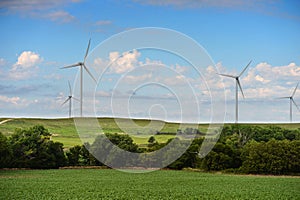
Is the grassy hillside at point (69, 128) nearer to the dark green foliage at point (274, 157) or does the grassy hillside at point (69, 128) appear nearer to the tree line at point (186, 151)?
the tree line at point (186, 151)

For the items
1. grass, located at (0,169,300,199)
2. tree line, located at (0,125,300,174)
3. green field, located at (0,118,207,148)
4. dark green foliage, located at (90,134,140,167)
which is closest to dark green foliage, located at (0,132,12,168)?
tree line, located at (0,125,300,174)

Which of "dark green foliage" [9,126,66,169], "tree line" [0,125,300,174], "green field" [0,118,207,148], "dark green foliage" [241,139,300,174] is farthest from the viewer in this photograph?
"green field" [0,118,207,148]

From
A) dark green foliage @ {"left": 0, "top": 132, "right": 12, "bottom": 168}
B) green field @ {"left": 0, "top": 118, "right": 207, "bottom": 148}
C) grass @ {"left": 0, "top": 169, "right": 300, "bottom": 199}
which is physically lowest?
grass @ {"left": 0, "top": 169, "right": 300, "bottom": 199}

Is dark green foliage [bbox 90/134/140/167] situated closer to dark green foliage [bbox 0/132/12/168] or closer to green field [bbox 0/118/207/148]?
green field [bbox 0/118/207/148]

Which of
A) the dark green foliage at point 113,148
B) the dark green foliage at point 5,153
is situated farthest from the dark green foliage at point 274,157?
the dark green foliage at point 5,153

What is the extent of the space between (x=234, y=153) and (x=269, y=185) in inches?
297

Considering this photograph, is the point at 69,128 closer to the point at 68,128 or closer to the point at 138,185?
the point at 68,128

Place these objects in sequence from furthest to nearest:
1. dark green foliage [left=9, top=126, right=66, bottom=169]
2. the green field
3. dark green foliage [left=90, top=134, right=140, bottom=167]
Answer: the green field, dark green foliage [left=90, top=134, right=140, bottom=167], dark green foliage [left=9, top=126, right=66, bottom=169]

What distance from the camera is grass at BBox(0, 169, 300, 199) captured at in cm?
2638

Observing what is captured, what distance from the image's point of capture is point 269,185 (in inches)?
1235

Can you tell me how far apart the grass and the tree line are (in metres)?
1.63

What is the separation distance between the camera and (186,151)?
3988 centimetres

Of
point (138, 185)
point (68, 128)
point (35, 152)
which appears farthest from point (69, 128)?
point (138, 185)

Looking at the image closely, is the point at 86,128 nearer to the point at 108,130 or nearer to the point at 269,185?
the point at 108,130
